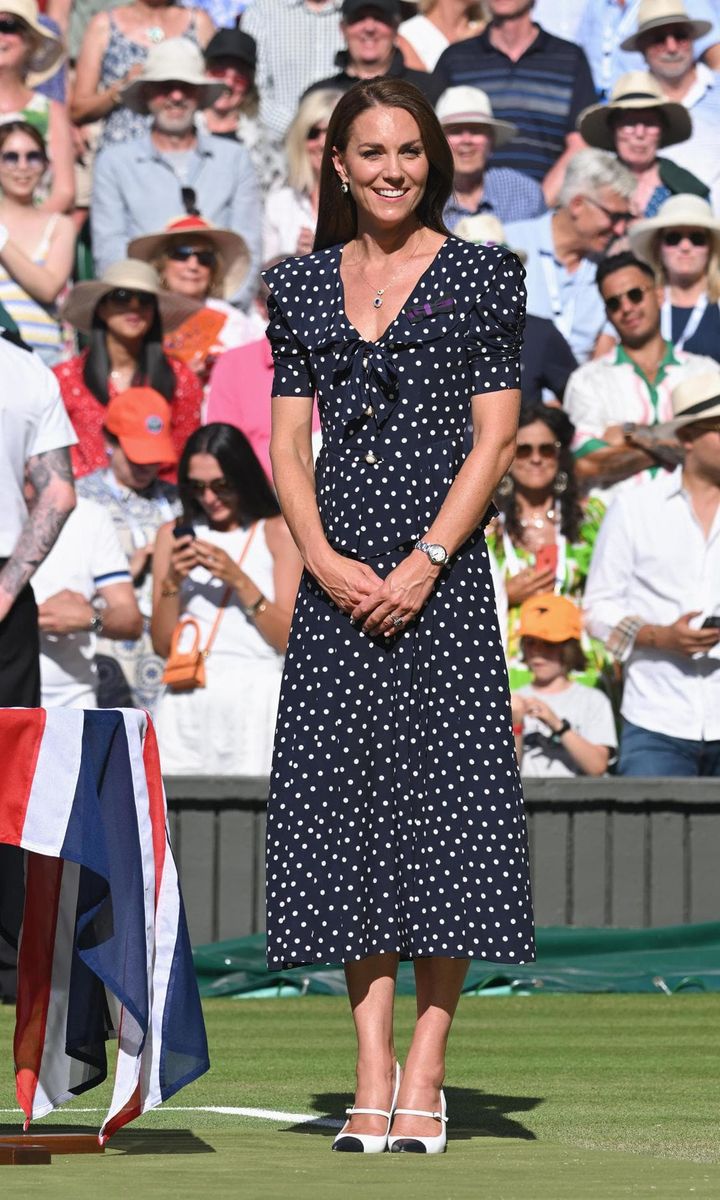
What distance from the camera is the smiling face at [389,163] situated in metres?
4.98

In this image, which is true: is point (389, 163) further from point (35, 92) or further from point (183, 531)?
point (35, 92)

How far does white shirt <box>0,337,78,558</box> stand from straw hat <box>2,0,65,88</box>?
19.5 ft

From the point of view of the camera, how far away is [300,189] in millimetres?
12719

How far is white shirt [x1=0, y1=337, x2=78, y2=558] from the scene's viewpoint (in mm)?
7285

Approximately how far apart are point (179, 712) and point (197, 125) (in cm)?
442

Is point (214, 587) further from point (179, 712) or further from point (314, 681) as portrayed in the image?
point (314, 681)

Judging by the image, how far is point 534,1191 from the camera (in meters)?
3.92

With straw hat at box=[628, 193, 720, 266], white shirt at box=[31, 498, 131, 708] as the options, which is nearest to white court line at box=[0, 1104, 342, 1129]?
white shirt at box=[31, 498, 131, 708]

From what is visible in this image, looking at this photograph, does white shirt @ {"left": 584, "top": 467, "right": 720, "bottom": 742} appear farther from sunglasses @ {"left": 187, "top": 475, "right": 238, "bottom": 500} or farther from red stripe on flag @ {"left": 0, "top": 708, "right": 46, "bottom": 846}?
red stripe on flag @ {"left": 0, "top": 708, "right": 46, "bottom": 846}

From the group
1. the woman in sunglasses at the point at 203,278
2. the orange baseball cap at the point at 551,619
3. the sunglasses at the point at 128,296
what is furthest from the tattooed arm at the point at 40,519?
the woman in sunglasses at the point at 203,278

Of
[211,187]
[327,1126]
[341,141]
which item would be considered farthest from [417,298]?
[211,187]

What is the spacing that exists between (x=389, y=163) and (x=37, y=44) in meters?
8.57

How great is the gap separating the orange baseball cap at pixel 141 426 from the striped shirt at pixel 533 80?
3.60 metres

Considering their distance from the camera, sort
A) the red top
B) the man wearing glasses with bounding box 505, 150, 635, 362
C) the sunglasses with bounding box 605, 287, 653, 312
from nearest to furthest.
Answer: the red top → the sunglasses with bounding box 605, 287, 653, 312 → the man wearing glasses with bounding box 505, 150, 635, 362
